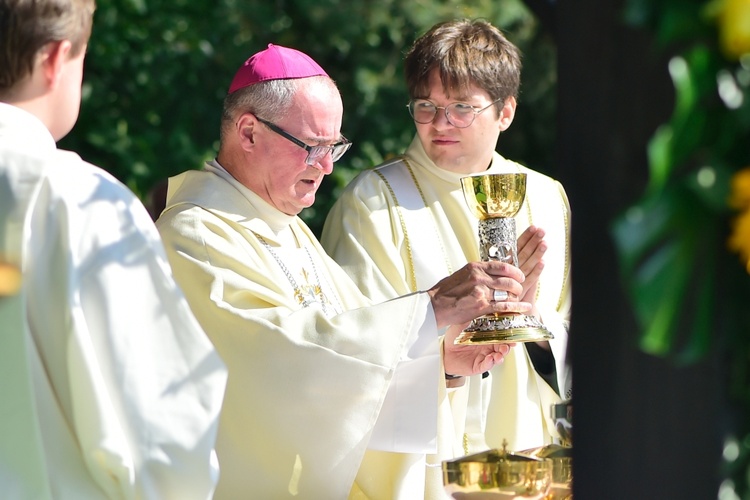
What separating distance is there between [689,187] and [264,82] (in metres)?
2.63

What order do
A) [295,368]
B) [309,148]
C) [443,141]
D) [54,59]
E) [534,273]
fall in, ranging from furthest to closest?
1. [443,141]
2. [534,273]
3. [309,148]
4. [295,368]
5. [54,59]

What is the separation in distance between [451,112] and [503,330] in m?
1.00

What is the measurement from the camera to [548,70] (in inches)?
481

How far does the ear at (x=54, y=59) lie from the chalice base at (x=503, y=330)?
1622 millimetres

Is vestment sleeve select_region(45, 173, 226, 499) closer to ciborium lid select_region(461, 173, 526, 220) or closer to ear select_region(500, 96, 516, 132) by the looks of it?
ciborium lid select_region(461, 173, 526, 220)

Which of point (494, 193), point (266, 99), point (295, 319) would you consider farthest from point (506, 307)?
point (266, 99)

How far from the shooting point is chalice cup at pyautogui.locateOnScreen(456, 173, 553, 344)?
3934 millimetres

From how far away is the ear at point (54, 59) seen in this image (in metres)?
2.80

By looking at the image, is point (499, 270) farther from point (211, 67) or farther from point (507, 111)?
point (211, 67)

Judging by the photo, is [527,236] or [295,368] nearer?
[295,368]

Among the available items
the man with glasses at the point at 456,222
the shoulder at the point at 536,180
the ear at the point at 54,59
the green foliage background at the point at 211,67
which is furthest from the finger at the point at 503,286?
the green foliage background at the point at 211,67

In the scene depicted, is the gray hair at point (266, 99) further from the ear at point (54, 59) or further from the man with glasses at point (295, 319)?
the ear at point (54, 59)

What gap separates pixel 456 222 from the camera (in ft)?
16.1

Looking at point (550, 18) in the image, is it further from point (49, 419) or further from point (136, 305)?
point (49, 419)
